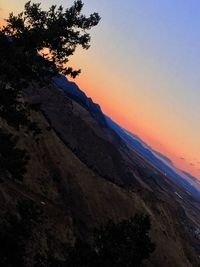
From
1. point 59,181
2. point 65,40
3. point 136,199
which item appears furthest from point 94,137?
point 65,40

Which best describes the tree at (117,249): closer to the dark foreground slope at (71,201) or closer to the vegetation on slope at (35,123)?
the vegetation on slope at (35,123)

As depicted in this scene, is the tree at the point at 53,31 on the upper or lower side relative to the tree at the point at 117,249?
upper

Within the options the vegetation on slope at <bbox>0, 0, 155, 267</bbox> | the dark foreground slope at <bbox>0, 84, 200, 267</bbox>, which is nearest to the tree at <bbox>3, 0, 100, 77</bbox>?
the vegetation on slope at <bbox>0, 0, 155, 267</bbox>

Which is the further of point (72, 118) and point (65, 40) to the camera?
point (72, 118)

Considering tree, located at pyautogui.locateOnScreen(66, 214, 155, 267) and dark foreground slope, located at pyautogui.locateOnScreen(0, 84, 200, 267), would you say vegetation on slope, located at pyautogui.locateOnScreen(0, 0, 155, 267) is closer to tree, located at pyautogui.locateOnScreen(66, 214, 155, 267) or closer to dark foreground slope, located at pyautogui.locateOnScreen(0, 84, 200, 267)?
tree, located at pyautogui.locateOnScreen(66, 214, 155, 267)

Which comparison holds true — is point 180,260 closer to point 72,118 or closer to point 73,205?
point 73,205

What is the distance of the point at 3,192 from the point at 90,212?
19.6 m

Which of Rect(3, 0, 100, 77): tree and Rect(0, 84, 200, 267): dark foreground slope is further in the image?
Rect(0, 84, 200, 267): dark foreground slope

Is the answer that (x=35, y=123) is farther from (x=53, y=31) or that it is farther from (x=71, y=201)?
(x=71, y=201)

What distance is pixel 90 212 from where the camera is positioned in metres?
54.2

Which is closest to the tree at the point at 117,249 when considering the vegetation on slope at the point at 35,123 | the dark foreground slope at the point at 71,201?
the vegetation on slope at the point at 35,123

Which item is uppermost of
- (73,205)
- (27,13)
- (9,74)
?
(27,13)

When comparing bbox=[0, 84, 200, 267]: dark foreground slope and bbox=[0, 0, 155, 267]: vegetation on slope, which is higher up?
bbox=[0, 0, 155, 267]: vegetation on slope

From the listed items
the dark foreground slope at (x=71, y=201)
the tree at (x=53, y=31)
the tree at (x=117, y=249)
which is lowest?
the dark foreground slope at (x=71, y=201)
